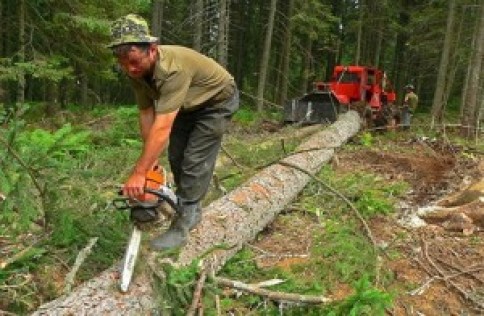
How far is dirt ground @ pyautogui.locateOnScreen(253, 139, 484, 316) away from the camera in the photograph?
4.89 m

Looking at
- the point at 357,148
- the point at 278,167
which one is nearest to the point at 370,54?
the point at 357,148

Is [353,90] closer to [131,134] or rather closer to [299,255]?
[131,134]

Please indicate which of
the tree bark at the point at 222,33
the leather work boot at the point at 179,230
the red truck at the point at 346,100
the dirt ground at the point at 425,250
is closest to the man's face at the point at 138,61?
the leather work boot at the point at 179,230

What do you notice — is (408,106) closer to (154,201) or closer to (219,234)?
(219,234)

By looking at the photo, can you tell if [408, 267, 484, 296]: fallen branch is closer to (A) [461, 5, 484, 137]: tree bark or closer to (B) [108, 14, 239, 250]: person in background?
(B) [108, 14, 239, 250]: person in background

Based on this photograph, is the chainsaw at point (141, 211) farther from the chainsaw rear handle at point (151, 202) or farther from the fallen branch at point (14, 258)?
the fallen branch at point (14, 258)

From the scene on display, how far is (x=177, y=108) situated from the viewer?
3.91m

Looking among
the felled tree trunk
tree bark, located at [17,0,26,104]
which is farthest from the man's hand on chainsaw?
tree bark, located at [17,0,26,104]

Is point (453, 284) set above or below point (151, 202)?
below

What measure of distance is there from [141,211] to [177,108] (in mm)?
781

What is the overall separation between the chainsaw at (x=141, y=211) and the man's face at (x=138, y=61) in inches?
28.7

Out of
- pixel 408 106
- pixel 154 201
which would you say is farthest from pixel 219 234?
pixel 408 106

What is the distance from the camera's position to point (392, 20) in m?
27.8

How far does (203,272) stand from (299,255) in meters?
1.83
